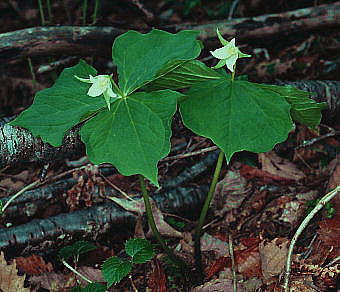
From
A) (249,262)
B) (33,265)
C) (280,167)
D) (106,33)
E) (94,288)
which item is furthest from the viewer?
(106,33)

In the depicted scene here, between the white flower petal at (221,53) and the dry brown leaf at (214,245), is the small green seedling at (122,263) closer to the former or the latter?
the dry brown leaf at (214,245)

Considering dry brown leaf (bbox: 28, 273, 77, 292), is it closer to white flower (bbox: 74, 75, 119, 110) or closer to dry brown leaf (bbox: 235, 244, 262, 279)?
dry brown leaf (bbox: 235, 244, 262, 279)

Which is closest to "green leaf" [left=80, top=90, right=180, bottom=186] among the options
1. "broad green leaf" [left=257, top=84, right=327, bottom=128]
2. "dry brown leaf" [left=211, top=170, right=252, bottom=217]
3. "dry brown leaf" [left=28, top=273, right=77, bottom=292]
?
"broad green leaf" [left=257, top=84, right=327, bottom=128]

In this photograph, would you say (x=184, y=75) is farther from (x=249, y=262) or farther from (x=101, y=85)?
(x=249, y=262)

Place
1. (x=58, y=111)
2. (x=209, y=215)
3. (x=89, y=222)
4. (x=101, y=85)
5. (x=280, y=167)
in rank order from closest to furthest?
(x=101, y=85) → (x=58, y=111) → (x=89, y=222) → (x=209, y=215) → (x=280, y=167)

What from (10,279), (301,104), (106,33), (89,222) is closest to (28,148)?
(89,222)
